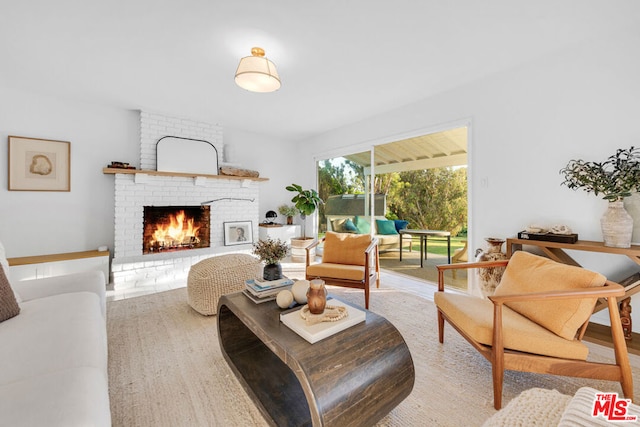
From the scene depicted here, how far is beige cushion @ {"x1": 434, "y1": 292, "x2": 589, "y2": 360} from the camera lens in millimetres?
1449

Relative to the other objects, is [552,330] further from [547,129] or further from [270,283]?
[547,129]

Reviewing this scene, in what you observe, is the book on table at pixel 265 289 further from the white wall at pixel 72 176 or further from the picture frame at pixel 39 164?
the picture frame at pixel 39 164

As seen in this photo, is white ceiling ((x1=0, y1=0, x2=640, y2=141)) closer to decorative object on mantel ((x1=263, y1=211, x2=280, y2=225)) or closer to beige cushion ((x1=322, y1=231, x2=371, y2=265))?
beige cushion ((x1=322, y1=231, x2=371, y2=265))

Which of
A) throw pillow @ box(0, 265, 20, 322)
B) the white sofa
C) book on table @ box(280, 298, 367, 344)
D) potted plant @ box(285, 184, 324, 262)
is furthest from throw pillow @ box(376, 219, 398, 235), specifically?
throw pillow @ box(0, 265, 20, 322)

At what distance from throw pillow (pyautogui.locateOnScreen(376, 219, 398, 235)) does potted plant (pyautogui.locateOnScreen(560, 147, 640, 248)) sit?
2873 mm

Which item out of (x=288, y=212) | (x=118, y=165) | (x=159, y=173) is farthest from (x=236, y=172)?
(x=118, y=165)

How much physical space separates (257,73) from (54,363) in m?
2.21

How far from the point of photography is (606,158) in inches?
91.7

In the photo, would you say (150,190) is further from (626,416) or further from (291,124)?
(626,416)

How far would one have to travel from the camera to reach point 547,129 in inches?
104

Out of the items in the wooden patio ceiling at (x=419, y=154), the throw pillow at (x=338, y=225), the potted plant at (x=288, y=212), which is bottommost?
the throw pillow at (x=338, y=225)

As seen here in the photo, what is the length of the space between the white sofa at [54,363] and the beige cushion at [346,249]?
7.41 ft

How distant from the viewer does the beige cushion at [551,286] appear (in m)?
1.47

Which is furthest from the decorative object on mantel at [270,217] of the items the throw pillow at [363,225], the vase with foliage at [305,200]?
the throw pillow at [363,225]
